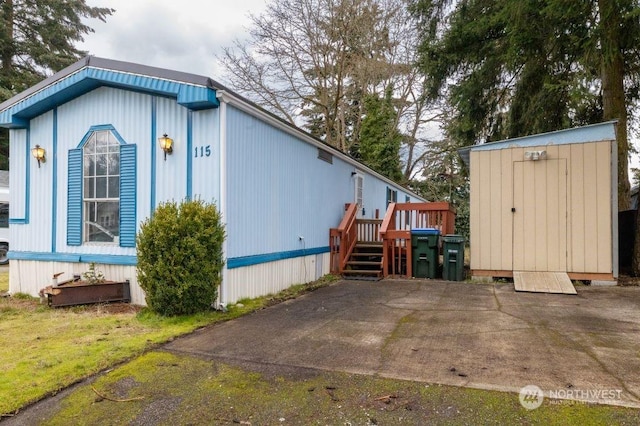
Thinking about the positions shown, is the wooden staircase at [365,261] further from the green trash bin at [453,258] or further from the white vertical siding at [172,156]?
the white vertical siding at [172,156]

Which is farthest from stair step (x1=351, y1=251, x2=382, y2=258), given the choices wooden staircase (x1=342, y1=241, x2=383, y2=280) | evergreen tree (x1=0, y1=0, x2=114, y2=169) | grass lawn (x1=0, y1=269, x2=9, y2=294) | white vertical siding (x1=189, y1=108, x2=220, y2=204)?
evergreen tree (x1=0, y1=0, x2=114, y2=169)

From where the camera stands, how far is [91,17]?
21.4 meters

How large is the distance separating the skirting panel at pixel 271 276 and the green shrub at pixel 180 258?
0.52 m

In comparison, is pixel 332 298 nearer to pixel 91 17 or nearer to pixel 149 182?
pixel 149 182

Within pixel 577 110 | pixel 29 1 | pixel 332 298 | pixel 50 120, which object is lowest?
pixel 332 298

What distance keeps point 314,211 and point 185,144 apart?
135 inches

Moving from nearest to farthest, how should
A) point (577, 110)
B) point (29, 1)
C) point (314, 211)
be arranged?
point (314, 211) → point (577, 110) → point (29, 1)

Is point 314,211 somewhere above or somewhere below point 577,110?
below

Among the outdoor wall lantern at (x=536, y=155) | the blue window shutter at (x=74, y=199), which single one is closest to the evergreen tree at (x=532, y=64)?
the outdoor wall lantern at (x=536, y=155)

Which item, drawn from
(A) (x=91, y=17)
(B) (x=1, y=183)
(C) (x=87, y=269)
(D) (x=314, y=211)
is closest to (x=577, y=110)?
(D) (x=314, y=211)

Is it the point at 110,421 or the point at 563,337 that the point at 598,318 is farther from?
the point at 110,421

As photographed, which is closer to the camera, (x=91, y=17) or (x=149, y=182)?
(x=149, y=182)

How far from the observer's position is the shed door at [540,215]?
283 inches

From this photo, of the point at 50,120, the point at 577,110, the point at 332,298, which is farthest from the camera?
the point at 577,110
